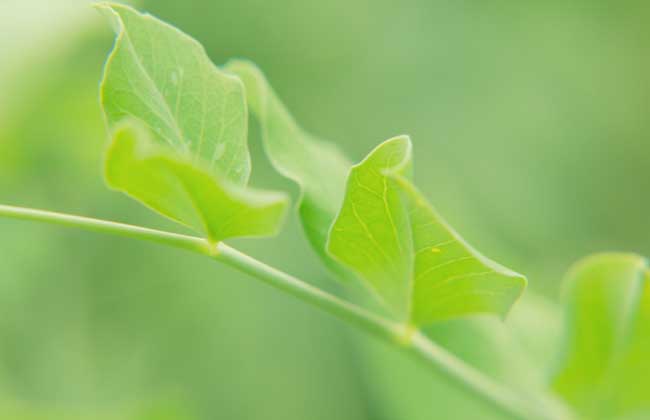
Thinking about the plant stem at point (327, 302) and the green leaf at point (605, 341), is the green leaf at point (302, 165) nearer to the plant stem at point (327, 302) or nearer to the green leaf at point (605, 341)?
the plant stem at point (327, 302)

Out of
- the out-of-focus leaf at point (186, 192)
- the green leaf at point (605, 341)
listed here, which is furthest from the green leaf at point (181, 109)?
the green leaf at point (605, 341)

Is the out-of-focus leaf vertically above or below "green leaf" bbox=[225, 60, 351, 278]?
below

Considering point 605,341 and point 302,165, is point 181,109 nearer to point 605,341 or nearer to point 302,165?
point 302,165

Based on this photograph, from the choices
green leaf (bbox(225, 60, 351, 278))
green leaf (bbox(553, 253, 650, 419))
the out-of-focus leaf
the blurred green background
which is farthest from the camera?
the blurred green background

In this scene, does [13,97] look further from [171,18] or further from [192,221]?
[192,221]

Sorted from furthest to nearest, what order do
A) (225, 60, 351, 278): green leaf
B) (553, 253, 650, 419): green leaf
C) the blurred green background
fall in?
1. the blurred green background
2. (553, 253, 650, 419): green leaf
3. (225, 60, 351, 278): green leaf

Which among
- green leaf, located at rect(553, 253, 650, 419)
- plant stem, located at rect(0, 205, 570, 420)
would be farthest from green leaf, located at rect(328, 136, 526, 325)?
green leaf, located at rect(553, 253, 650, 419)

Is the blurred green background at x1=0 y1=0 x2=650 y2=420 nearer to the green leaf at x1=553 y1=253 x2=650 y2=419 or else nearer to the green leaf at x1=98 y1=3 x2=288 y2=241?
the green leaf at x1=553 y1=253 x2=650 y2=419
